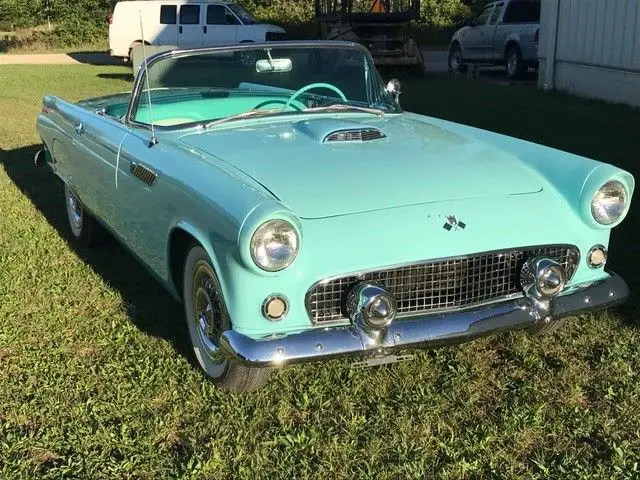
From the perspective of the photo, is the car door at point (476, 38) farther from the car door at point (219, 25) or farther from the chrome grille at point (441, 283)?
the chrome grille at point (441, 283)

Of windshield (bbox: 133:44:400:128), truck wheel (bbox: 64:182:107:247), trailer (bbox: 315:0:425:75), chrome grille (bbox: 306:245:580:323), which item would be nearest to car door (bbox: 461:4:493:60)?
trailer (bbox: 315:0:425:75)

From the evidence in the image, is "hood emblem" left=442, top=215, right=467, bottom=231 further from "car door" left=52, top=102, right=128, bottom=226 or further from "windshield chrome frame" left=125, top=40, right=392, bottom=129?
"car door" left=52, top=102, right=128, bottom=226

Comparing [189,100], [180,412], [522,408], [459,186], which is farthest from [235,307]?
[189,100]

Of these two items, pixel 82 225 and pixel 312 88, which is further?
pixel 82 225

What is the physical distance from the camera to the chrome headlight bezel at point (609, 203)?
10.3 ft

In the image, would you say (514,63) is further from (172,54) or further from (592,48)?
(172,54)

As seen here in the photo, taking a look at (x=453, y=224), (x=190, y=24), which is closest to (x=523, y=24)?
(x=190, y=24)

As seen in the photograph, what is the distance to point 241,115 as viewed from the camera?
153 inches

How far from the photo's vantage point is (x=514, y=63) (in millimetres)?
15461

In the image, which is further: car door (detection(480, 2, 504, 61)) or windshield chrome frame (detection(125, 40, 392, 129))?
car door (detection(480, 2, 504, 61))

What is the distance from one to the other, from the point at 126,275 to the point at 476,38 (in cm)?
1344

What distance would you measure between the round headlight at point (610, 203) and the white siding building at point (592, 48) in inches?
332

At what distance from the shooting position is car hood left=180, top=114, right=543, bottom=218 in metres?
2.90

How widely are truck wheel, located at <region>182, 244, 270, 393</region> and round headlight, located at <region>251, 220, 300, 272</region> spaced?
0.29 meters
